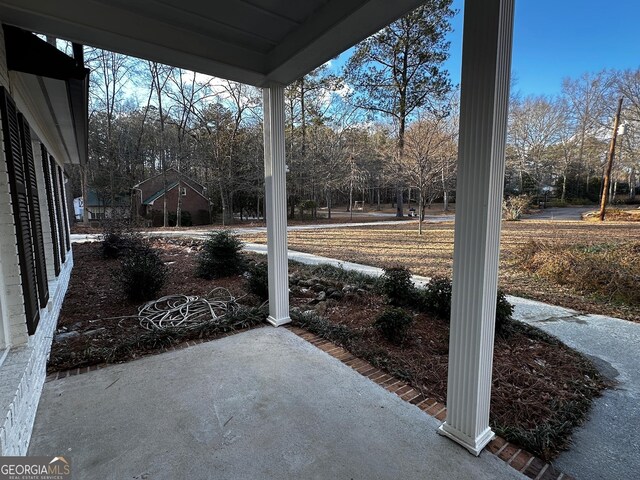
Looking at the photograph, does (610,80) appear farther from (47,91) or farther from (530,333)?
(47,91)

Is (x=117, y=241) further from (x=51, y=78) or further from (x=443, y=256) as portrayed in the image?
(x=443, y=256)

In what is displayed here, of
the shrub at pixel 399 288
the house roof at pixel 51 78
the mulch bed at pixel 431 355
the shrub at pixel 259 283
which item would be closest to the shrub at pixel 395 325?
the mulch bed at pixel 431 355

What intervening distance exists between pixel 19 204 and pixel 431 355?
350 centimetres

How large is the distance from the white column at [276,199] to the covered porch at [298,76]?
145mm

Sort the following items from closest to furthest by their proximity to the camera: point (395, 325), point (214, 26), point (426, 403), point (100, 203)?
point (426, 403) < point (214, 26) < point (395, 325) < point (100, 203)

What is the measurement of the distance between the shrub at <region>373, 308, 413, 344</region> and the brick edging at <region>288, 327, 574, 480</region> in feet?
1.54

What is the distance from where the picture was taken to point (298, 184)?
19.9m

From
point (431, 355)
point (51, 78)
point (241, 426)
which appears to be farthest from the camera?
point (431, 355)

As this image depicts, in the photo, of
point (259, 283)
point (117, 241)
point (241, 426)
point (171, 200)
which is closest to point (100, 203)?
point (171, 200)

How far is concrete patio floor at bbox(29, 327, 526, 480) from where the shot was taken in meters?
1.63

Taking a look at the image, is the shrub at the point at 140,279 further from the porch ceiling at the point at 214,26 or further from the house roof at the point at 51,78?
the porch ceiling at the point at 214,26

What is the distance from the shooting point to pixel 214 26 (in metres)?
2.50

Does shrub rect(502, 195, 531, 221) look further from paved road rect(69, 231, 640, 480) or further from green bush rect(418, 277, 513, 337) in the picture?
green bush rect(418, 277, 513, 337)

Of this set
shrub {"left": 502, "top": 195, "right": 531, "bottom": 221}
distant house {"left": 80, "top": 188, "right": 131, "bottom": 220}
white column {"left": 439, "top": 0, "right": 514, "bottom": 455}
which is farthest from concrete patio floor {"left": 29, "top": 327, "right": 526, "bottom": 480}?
shrub {"left": 502, "top": 195, "right": 531, "bottom": 221}
